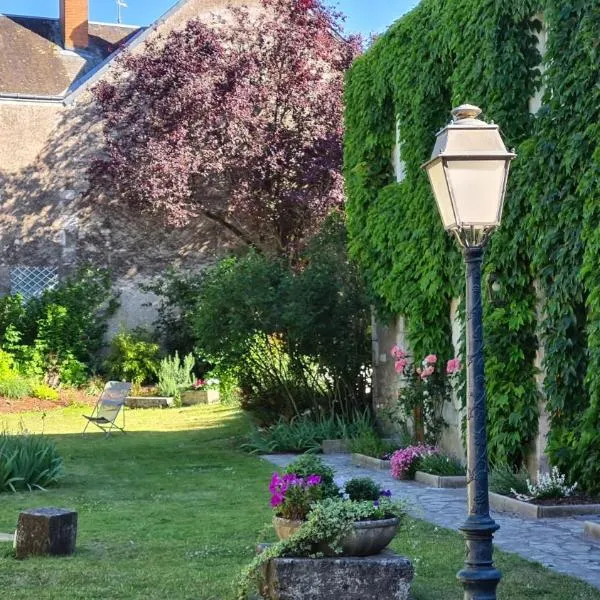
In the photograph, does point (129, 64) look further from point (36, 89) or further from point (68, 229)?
point (68, 229)

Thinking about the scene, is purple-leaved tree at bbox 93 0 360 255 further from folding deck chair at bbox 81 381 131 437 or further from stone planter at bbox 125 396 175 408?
folding deck chair at bbox 81 381 131 437

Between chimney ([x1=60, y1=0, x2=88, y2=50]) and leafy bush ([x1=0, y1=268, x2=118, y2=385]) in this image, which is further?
chimney ([x1=60, y1=0, x2=88, y2=50])

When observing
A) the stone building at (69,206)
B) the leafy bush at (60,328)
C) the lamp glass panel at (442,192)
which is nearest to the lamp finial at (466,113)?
the lamp glass panel at (442,192)

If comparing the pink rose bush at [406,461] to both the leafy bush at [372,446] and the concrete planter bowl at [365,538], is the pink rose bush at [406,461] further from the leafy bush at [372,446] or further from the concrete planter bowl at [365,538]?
the concrete planter bowl at [365,538]

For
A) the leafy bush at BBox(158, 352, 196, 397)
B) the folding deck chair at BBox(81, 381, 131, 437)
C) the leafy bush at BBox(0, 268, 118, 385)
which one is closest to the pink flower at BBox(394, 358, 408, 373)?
the folding deck chair at BBox(81, 381, 131, 437)

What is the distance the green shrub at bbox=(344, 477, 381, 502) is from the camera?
578 centimetres

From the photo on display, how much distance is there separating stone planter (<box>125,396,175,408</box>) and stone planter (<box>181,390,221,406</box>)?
0.81 ft

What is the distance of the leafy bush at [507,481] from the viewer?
28.9ft

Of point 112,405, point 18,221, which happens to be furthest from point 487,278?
point 18,221

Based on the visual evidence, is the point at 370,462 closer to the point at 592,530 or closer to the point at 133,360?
the point at 592,530

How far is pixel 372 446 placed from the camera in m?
12.0

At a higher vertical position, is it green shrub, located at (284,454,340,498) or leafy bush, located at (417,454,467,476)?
green shrub, located at (284,454,340,498)

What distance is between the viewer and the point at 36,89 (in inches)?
875

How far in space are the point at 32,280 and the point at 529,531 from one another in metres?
16.3
